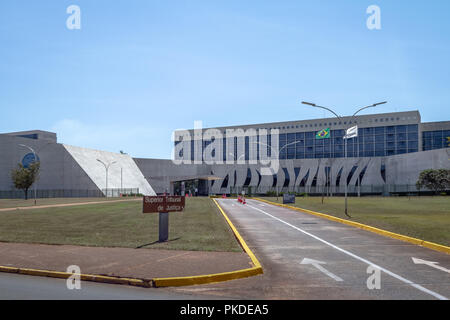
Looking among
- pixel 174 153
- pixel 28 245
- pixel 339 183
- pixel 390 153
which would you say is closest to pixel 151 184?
pixel 174 153

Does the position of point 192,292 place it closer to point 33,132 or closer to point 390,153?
point 390,153

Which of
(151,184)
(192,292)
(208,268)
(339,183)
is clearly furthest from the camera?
(151,184)

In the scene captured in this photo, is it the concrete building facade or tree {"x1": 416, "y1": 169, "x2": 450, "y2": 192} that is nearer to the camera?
tree {"x1": 416, "y1": 169, "x2": 450, "y2": 192}

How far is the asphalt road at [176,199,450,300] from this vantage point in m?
7.55

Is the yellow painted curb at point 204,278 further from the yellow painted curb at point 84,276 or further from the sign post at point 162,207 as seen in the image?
the sign post at point 162,207

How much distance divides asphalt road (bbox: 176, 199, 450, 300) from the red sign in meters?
3.08

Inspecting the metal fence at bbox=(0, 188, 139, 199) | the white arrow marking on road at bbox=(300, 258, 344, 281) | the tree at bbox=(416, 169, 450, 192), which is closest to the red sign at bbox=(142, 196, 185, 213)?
the white arrow marking on road at bbox=(300, 258, 344, 281)

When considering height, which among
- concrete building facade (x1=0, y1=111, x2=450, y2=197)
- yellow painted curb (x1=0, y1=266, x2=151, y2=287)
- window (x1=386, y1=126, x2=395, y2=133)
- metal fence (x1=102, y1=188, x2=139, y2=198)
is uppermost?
window (x1=386, y1=126, x2=395, y2=133)

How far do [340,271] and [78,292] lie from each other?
595cm

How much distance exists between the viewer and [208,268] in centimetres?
925

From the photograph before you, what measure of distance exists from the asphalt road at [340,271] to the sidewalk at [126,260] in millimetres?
879

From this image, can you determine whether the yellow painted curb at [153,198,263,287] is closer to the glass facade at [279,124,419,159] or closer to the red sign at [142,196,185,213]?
the red sign at [142,196,185,213]
